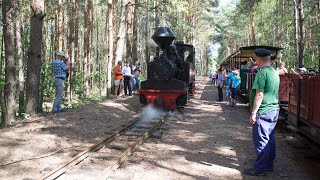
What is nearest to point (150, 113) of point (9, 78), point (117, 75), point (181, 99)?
point (181, 99)

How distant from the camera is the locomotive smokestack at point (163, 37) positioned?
43.2 feet

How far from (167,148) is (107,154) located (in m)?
1.37

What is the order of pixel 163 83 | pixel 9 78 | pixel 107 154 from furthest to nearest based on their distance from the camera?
pixel 163 83, pixel 9 78, pixel 107 154

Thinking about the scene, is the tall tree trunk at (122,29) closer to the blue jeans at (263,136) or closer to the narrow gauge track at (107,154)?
the narrow gauge track at (107,154)

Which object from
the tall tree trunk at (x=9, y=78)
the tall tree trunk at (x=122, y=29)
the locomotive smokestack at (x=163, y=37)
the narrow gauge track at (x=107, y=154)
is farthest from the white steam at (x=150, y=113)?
the tall tree trunk at (x=122, y=29)

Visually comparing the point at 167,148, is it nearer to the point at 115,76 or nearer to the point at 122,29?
the point at 115,76

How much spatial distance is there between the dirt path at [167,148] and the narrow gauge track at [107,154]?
180mm

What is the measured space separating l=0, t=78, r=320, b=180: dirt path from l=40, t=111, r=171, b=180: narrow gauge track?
0.59 ft

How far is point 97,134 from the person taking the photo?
8656 millimetres

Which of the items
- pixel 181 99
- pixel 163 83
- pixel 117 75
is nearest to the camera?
pixel 163 83

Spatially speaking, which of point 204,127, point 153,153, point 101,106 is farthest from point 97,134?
point 101,106

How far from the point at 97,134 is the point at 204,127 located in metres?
3.16

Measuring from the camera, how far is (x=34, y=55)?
10672 mm


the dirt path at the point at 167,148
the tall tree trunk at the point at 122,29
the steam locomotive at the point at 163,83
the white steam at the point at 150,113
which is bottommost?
the dirt path at the point at 167,148
